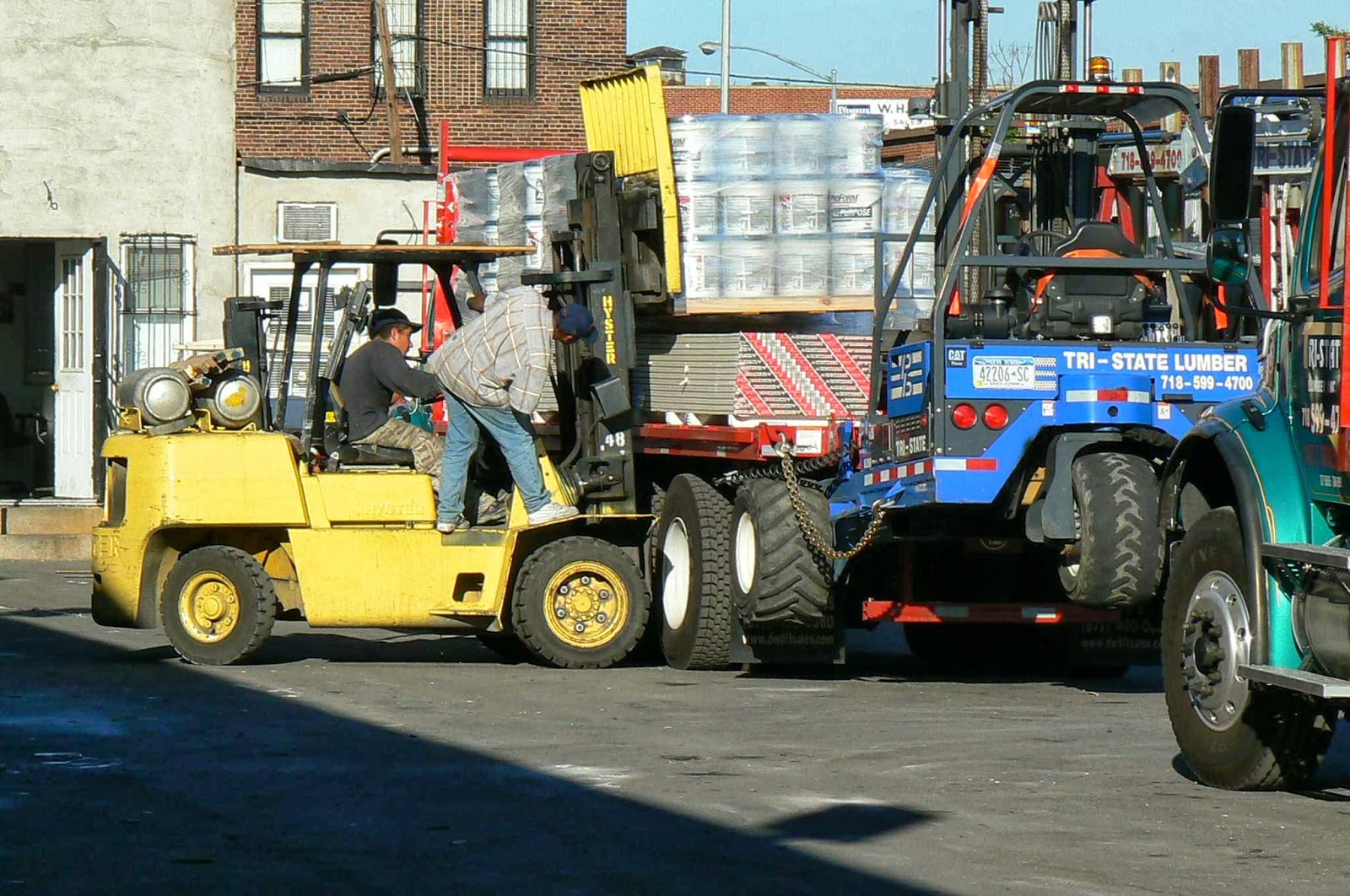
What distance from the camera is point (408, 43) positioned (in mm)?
29797

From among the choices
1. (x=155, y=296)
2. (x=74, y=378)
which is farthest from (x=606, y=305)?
(x=155, y=296)

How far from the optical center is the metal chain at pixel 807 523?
11492 millimetres

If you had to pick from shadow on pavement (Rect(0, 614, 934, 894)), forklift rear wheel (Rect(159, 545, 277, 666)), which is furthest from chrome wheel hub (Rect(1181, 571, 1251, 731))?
forklift rear wheel (Rect(159, 545, 277, 666))

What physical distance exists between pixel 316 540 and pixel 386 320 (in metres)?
1.34

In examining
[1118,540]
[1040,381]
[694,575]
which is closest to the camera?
[1118,540]

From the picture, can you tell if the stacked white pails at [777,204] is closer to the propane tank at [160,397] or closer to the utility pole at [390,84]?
the propane tank at [160,397]

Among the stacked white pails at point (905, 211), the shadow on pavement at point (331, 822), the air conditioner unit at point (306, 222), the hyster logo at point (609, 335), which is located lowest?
the shadow on pavement at point (331, 822)

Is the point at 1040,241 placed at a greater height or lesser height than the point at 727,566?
greater

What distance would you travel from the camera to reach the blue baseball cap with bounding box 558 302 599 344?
1292 cm

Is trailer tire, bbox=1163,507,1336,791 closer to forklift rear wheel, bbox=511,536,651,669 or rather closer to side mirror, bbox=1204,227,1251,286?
side mirror, bbox=1204,227,1251,286

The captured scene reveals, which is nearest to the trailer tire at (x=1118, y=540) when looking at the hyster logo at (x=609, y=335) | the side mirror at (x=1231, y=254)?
the side mirror at (x=1231, y=254)

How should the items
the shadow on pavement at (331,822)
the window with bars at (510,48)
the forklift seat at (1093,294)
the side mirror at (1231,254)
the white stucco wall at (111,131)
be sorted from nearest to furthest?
the shadow on pavement at (331,822), the side mirror at (1231,254), the forklift seat at (1093,294), the white stucco wall at (111,131), the window with bars at (510,48)

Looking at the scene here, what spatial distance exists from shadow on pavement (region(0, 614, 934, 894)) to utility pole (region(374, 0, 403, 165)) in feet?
61.9

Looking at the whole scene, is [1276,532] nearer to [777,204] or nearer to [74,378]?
A: [777,204]
